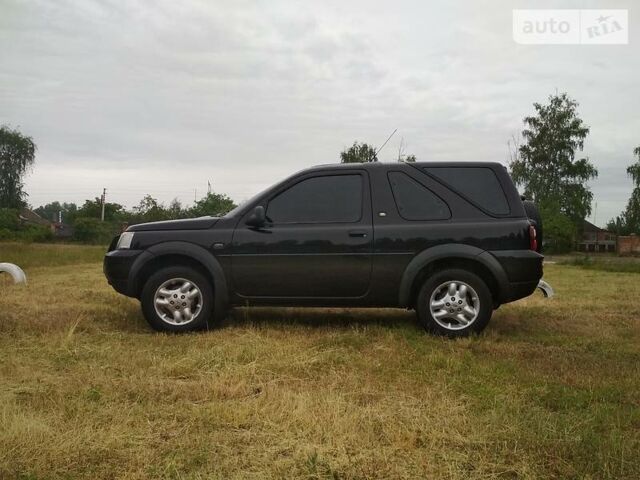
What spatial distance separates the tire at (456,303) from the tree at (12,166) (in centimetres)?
7612

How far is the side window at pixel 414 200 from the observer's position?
19.2ft

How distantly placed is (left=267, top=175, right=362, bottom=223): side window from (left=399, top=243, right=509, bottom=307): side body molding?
80cm

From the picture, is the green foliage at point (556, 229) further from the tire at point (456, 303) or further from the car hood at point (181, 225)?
the car hood at point (181, 225)

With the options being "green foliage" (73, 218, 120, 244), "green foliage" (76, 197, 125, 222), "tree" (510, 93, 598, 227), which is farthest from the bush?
"tree" (510, 93, 598, 227)

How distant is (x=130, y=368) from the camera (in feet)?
14.2

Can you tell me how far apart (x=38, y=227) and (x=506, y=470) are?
62.6 meters

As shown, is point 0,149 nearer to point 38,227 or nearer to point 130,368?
point 38,227

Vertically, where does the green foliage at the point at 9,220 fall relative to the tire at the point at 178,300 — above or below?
above

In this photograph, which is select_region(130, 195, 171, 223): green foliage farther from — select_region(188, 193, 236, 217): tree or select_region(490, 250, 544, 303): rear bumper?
select_region(490, 250, 544, 303): rear bumper

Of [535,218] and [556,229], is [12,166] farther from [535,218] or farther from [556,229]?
[535,218]

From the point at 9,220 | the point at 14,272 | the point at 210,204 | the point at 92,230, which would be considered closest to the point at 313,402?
the point at 14,272

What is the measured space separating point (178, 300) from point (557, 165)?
45.8m

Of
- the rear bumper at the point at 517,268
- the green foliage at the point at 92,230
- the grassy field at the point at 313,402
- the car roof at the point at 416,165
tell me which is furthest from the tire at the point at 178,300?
the green foliage at the point at 92,230

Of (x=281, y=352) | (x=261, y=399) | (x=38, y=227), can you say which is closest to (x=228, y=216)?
(x=281, y=352)
